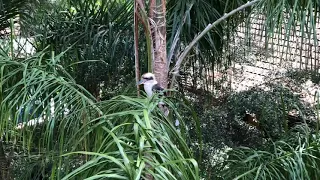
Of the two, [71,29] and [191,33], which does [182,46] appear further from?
[71,29]

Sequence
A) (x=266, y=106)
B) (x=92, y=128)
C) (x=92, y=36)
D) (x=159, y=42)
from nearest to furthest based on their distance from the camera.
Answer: (x=92, y=128), (x=159, y=42), (x=92, y=36), (x=266, y=106)

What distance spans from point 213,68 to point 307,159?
0.79 meters

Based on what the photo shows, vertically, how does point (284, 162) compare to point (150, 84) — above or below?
below

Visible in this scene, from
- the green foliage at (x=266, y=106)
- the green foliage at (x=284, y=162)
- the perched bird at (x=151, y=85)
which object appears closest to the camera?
the perched bird at (x=151, y=85)

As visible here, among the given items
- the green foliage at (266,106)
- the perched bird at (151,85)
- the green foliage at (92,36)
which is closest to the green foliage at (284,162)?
the perched bird at (151,85)

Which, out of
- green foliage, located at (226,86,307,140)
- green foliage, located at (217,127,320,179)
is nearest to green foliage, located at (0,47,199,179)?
green foliage, located at (217,127,320,179)

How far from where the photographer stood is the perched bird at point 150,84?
1.17 metres

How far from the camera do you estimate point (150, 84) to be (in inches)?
49.5

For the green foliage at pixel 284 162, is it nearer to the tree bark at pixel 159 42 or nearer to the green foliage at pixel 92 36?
the tree bark at pixel 159 42

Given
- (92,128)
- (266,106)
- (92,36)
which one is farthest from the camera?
(266,106)

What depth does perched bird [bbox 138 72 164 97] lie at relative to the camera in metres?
1.17

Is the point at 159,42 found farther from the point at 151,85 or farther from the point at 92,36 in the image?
the point at 92,36

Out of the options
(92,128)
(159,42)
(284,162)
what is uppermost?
(159,42)

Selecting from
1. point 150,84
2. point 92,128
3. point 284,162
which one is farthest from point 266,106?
point 92,128
